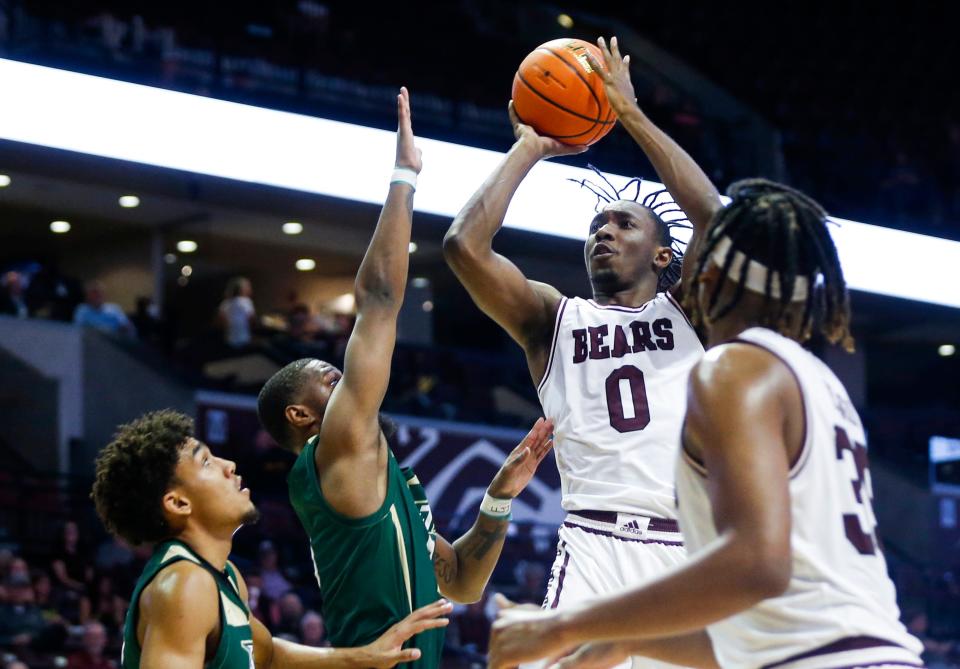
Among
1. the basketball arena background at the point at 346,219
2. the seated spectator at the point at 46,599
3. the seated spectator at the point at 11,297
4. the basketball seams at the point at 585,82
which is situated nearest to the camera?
the basketball seams at the point at 585,82

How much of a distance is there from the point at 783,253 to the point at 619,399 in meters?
1.84

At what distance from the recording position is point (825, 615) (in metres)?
2.10

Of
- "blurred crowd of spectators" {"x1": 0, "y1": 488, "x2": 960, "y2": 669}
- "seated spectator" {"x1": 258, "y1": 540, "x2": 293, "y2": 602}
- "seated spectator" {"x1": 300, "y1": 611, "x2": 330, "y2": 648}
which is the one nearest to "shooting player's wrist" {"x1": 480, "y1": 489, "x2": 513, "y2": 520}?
"blurred crowd of spectators" {"x1": 0, "y1": 488, "x2": 960, "y2": 669}

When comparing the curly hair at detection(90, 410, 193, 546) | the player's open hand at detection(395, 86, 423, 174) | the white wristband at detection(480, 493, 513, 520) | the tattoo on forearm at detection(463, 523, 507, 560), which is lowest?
the tattoo on forearm at detection(463, 523, 507, 560)

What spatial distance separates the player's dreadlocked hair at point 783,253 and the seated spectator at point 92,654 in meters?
7.12

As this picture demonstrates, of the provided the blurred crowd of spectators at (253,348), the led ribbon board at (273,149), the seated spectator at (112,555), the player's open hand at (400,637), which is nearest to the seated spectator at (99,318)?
the blurred crowd of spectators at (253,348)

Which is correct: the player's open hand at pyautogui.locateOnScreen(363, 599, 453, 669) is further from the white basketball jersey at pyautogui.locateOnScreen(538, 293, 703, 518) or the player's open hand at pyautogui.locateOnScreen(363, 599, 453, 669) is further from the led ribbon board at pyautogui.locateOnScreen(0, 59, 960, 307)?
the led ribbon board at pyautogui.locateOnScreen(0, 59, 960, 307)

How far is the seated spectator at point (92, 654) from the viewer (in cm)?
853

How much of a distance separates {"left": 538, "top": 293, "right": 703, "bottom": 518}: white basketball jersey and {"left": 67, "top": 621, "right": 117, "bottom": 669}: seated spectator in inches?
209

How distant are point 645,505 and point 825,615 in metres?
1.88

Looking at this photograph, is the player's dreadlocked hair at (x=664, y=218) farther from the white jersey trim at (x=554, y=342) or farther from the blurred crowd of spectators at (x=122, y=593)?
the blurred crowd of spectators at (x=122, y=593)

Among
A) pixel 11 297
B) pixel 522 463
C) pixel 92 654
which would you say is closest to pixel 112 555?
pixel 92 654

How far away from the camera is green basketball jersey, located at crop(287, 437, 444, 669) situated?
3375mm

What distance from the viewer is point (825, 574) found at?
211 cm
